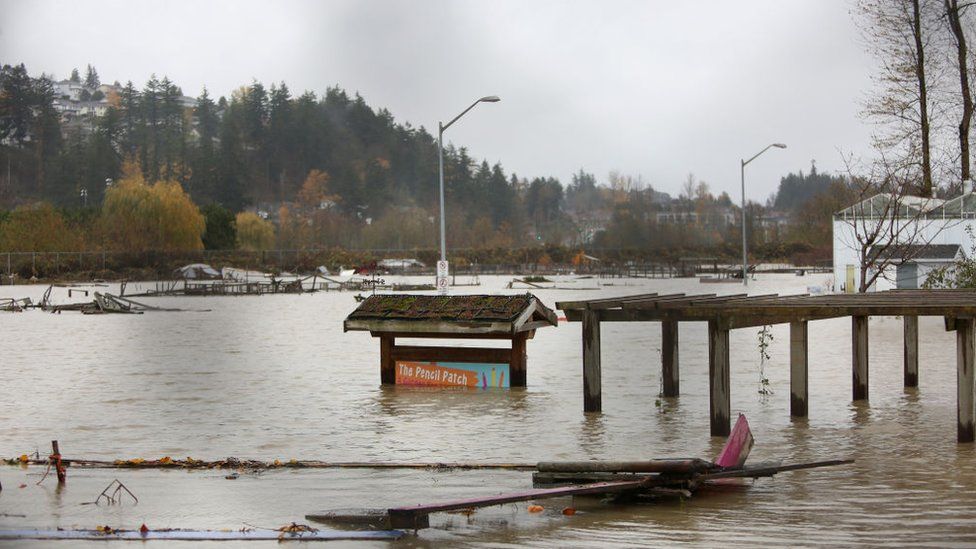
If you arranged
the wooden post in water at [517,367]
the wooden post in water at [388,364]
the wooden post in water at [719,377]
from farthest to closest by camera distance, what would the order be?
1. the wooden post in water at [388,364]
2. the wooden post in water at [517,367]
3. the wooden post in water at [719,377]

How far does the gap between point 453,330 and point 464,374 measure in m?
1.64

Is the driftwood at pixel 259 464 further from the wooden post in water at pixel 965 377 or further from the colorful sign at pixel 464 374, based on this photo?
the colorful sign at pixel 464 374

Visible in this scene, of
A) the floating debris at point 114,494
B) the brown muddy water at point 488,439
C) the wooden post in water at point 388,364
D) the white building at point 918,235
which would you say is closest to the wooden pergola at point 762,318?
the brown muddy water at point 488,439

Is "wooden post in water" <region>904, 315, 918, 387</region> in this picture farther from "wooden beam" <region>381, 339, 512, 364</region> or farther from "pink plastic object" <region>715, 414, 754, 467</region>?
"pink plastic object" <region>715, 414, 754, 467</region>

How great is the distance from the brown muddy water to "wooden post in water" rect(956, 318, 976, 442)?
0.79 feet

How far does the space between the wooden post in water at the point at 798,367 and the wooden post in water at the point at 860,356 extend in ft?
7.16

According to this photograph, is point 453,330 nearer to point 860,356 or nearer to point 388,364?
point 388,364

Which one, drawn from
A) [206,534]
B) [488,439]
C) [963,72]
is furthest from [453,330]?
[963,72]

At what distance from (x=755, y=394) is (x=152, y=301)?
175ft

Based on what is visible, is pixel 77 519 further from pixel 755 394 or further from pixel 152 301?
pixel 152 301

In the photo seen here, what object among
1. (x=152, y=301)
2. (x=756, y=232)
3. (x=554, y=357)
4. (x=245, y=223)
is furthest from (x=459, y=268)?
(x=554, y=357)

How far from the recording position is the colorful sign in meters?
19.6

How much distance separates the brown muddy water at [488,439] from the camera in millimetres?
9492

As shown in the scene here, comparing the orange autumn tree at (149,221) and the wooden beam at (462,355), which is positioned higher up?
the orange autumn tree at (149,221)
